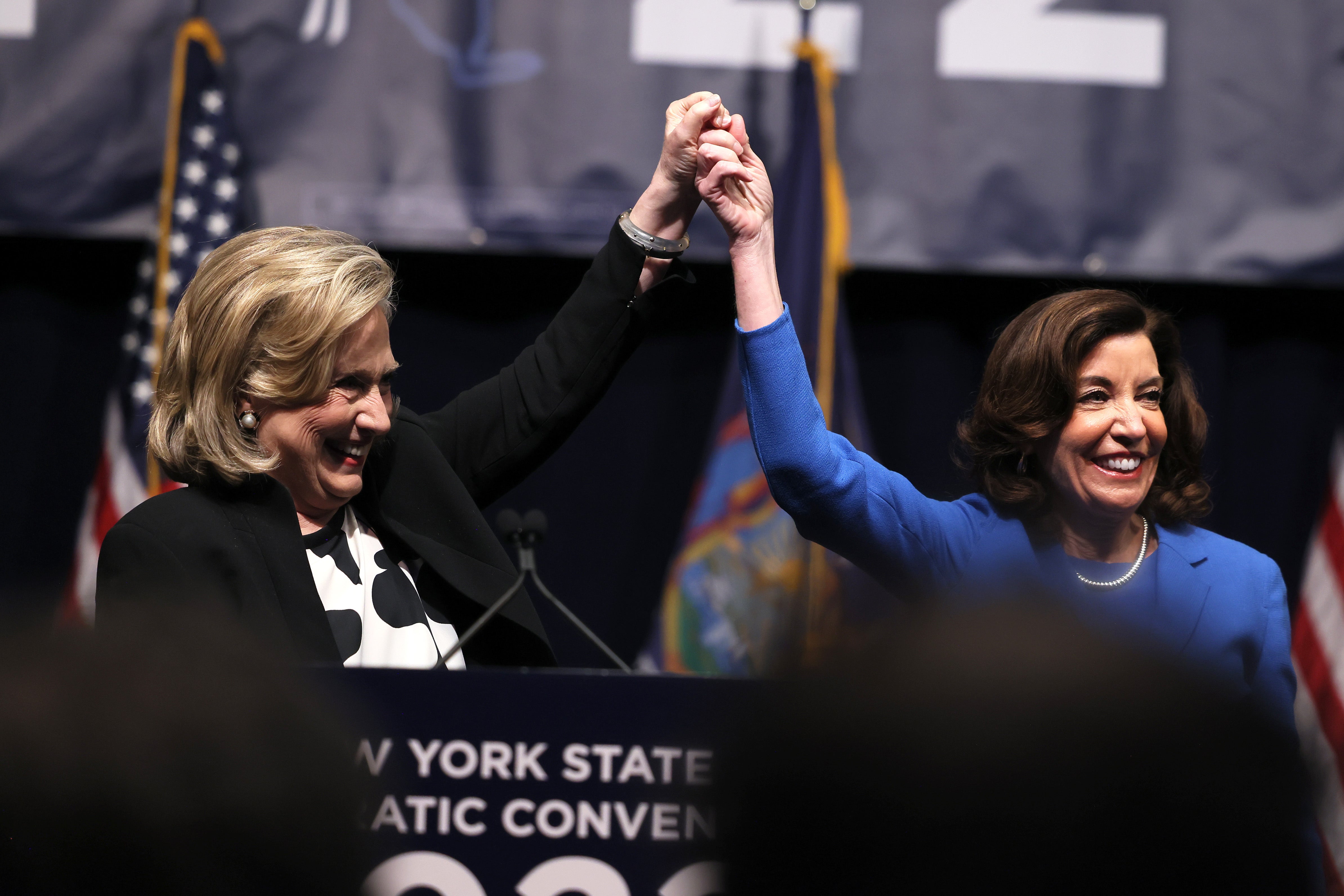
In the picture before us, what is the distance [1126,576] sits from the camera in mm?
1416

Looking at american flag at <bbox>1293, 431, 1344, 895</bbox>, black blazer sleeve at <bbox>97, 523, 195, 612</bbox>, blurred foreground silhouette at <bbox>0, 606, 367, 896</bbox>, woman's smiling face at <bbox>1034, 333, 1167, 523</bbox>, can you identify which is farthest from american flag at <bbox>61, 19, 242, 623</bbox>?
american flag at <bbox>1293, 431, 1344, 895</bbox>

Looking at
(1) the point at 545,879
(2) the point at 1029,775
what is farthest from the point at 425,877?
(2) the point at 1029,775

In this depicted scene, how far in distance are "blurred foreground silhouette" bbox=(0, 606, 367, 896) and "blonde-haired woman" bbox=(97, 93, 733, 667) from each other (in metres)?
0.41

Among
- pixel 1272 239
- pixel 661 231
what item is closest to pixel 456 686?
pixel 661 231

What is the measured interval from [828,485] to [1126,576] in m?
0.43

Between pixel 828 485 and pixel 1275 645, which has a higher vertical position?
pixel 828 485

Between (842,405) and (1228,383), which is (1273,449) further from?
(842,405)

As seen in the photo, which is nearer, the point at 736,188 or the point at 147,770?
the point at 147,770

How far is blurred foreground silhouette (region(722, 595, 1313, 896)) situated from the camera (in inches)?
23.2

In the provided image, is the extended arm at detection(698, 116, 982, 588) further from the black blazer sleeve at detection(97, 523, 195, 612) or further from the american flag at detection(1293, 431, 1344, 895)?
the american flag at detection(1293, 431, 1344, 895)

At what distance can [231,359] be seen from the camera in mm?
1226

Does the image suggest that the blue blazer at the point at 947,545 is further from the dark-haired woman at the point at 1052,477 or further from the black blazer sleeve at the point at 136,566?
the black blazer sleeve at the point at 136,566

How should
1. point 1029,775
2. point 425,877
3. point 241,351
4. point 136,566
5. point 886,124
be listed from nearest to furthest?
point 1029,775 → point 425,877 → point 136,566 → point 241,351 → point 886,124

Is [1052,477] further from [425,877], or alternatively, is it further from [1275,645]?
[425,877]
